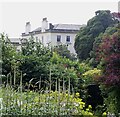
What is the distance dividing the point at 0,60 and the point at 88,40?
1423 centimetres

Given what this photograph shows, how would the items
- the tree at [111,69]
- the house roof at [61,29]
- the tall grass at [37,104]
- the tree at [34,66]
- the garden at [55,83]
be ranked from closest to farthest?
1. the tall grass at [37,104]
2. the garden at [55,83]
3. the tree at [111,69]
4. the tree at [34,66]
5. the house roof at [61,29]

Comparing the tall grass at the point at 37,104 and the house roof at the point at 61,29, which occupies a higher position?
the house roof at the point at 61,29

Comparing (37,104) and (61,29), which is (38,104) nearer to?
(37,104)

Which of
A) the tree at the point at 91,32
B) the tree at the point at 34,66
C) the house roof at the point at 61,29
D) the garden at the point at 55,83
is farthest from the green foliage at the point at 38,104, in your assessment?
the house roof at the point at 61,29

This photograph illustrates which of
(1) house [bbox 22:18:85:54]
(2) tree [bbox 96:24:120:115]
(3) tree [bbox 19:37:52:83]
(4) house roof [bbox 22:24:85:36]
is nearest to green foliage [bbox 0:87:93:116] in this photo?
(2) tree [bbox 96:24:120:115]

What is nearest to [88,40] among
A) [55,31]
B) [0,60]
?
[55,31]

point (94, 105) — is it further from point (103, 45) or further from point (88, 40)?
point (88, 40)

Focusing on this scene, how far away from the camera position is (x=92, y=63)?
19.0 metres

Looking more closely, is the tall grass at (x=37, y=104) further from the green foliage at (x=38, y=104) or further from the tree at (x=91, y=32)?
the tree at (x=91, y=32)

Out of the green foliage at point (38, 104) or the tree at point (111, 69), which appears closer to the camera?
the green foliage at point (38, 104)

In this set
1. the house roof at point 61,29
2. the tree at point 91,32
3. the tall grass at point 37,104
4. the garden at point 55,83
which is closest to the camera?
the tall grass at point 37,104

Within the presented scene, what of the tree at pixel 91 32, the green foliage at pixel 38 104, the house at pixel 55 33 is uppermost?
the house at pixel 55 33

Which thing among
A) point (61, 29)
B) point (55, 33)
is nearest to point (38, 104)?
point (55, 33)

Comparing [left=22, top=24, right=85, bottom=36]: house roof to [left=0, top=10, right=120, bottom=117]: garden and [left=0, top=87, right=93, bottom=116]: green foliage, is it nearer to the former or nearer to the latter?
[left=0, top=10, right=120, bottom=117]: garden
